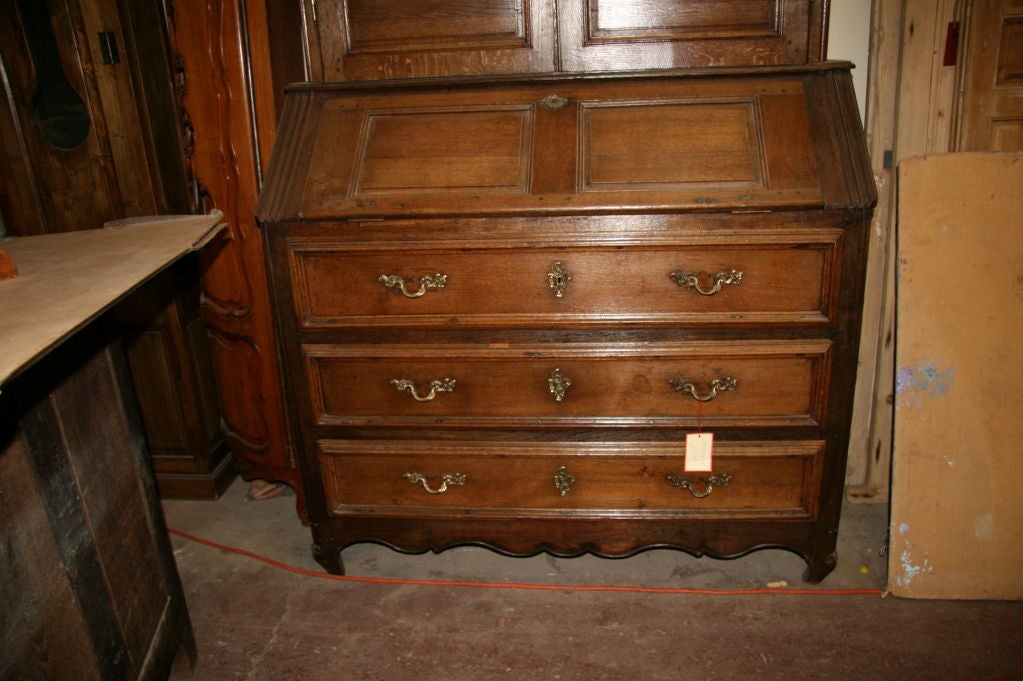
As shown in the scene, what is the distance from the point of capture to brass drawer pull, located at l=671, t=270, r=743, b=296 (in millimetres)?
1680

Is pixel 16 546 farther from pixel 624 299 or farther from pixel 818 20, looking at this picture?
pixel 818 20

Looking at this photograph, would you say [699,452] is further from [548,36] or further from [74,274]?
[74,274]

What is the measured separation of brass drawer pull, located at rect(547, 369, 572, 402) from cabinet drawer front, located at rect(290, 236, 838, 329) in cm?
15

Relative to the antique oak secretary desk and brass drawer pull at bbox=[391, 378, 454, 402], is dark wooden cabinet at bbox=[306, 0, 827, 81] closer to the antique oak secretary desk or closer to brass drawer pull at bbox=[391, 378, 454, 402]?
the antique oak secretary desk

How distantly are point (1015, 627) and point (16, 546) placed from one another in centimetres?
241

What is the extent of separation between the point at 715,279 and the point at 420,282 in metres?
0.76

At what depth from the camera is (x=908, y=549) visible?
2000 millimetres

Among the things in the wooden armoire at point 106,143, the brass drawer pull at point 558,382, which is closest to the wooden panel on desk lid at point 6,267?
Result: the wooden armoire at point 106,143

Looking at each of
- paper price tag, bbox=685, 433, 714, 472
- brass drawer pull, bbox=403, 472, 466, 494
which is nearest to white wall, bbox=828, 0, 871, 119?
paper price tag, bbox=685, 433, 714, 472

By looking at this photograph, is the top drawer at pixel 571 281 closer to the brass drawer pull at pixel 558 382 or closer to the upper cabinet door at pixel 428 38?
the brass drawer pull at pixel 558 382

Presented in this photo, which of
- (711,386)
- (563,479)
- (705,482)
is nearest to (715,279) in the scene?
(711,386)

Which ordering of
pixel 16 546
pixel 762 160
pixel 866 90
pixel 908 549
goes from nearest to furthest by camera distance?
pixel 16 546 < pixel 762 160 < pixel 908 549 < pixel 866 90

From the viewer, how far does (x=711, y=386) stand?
5.87 feet

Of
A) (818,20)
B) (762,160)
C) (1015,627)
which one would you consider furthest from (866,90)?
(1015,627)
